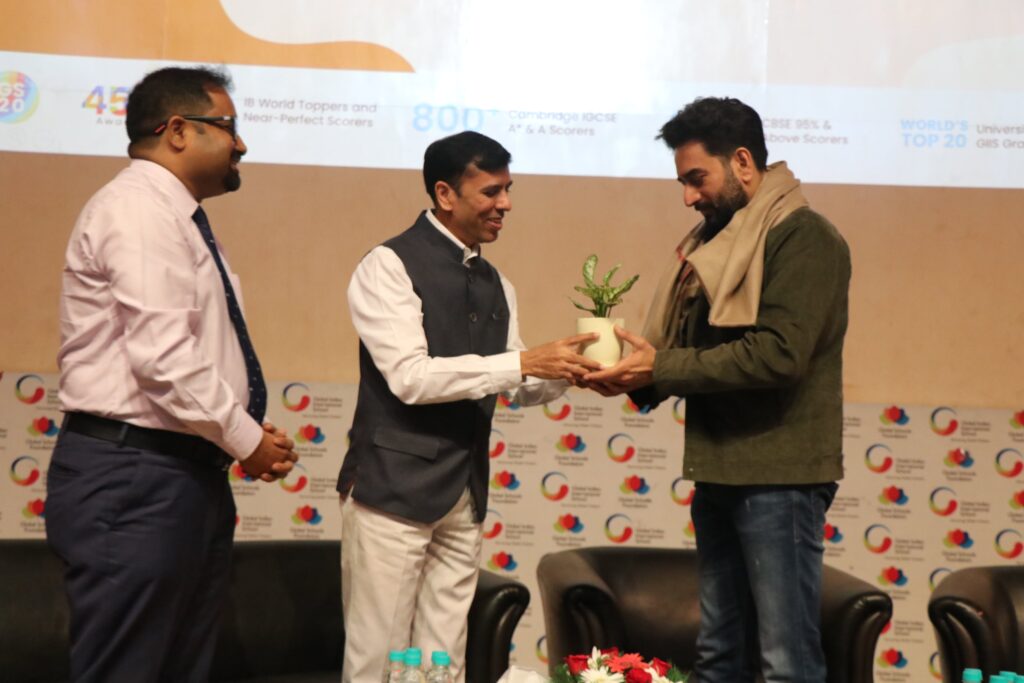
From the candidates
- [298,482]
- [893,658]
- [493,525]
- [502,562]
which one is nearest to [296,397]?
[298,482]

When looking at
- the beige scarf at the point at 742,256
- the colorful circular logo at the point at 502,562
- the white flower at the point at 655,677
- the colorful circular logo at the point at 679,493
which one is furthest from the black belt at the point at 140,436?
the colorful circular logo at the point at 679,493

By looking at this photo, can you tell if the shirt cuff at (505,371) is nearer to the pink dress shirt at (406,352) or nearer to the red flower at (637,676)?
the pink dress shirt at (406,352)

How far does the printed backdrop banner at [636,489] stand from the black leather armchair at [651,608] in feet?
2.03

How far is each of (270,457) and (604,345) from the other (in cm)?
85

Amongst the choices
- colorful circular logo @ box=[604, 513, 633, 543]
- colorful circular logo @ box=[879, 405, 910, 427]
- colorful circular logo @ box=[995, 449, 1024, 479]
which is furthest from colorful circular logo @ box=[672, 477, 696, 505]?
colorful circular logo @ box=[995, 449, 1024, 479]

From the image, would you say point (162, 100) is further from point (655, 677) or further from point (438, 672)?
point (655, 677)

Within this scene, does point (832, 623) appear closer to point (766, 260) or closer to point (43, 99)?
point (766, 260)

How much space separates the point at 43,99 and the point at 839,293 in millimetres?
2782

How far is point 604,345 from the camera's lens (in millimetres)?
2730

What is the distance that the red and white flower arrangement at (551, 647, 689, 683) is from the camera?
2158 mm

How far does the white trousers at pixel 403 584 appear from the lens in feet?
8.59

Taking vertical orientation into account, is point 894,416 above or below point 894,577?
above

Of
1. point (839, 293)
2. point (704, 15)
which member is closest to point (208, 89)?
point (839, 293)

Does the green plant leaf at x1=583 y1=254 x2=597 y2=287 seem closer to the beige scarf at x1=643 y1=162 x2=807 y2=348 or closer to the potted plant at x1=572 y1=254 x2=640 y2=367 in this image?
the potted plant at x1=572 y1=254 x2=640 y2=367
